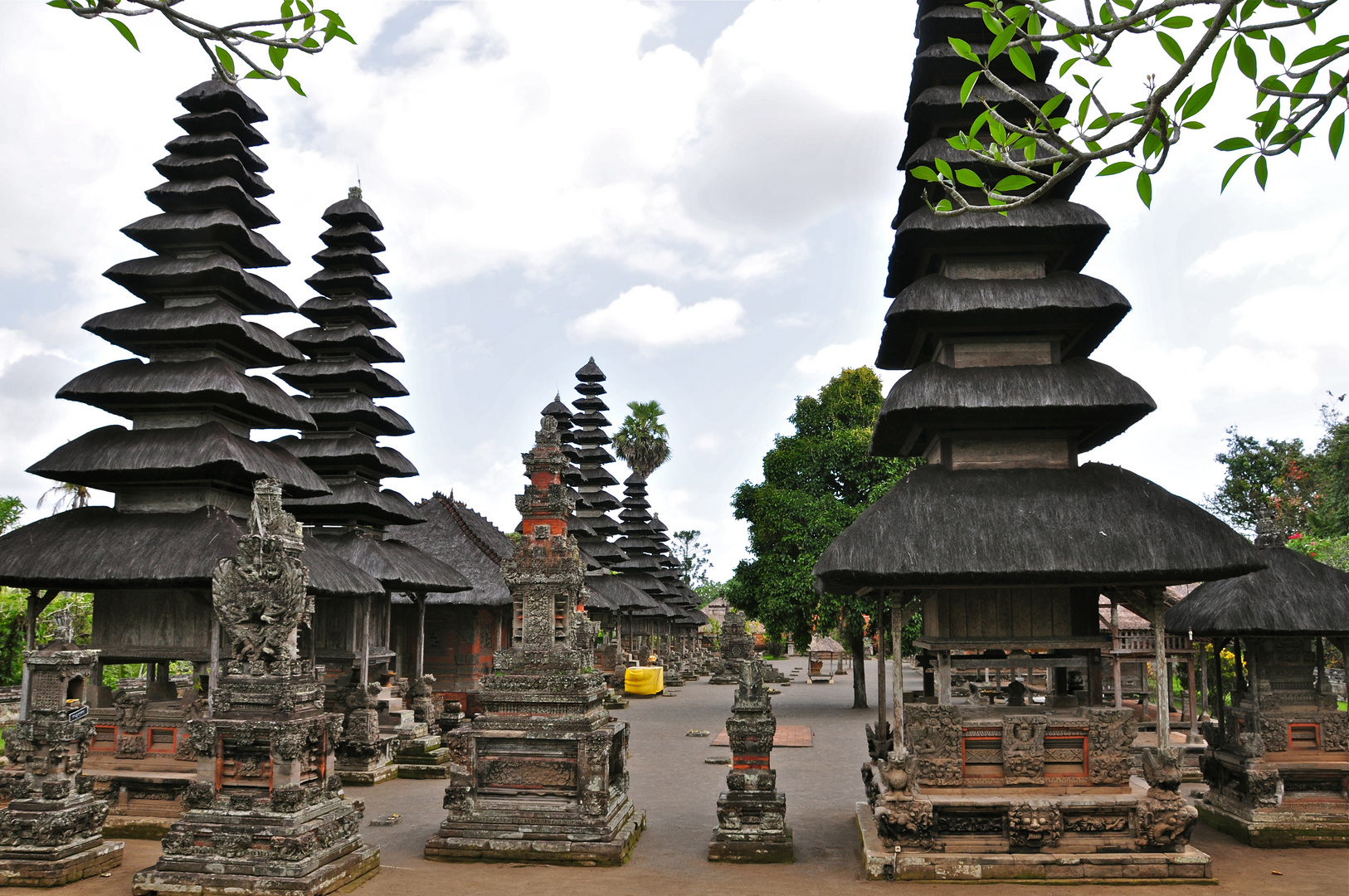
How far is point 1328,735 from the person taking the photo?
41.5ft

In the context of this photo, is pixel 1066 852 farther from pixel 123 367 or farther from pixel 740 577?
pixel 740 577

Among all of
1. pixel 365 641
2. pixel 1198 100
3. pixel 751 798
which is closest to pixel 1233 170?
pixel 1198 100

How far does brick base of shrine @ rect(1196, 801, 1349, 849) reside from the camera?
1212cm

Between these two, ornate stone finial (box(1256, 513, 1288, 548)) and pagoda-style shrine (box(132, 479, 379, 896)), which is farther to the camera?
ornate stone finial (box(1256, 513, 1288, 548))

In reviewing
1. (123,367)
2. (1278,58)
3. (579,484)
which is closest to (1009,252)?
(1278,58)

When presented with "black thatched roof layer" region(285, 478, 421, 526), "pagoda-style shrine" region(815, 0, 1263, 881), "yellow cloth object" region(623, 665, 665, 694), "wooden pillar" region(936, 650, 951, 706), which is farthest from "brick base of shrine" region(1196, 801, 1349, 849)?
"yellow cloth object" region(623, 665, 665, 694)

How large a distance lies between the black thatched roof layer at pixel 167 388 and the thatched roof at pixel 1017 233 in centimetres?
1095

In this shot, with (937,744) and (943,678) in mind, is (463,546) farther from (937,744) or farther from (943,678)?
(937,744)

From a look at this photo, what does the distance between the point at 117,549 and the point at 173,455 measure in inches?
63.8

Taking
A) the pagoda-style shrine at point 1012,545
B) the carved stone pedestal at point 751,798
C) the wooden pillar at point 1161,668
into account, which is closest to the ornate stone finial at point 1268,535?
the pagoda-style shrine at point 1012,545

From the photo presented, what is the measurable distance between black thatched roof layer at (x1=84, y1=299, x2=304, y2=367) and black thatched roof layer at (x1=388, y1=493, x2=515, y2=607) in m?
9.47

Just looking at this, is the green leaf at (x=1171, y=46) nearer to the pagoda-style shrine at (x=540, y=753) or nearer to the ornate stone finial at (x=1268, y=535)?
the pagoda-style shrine at (x=540, y=753)

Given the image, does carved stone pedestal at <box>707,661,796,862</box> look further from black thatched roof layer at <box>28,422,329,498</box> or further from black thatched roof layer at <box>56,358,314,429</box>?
black thatched roof layer at <box>56,358,314,429</box>

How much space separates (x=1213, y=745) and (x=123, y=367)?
18479 mm
